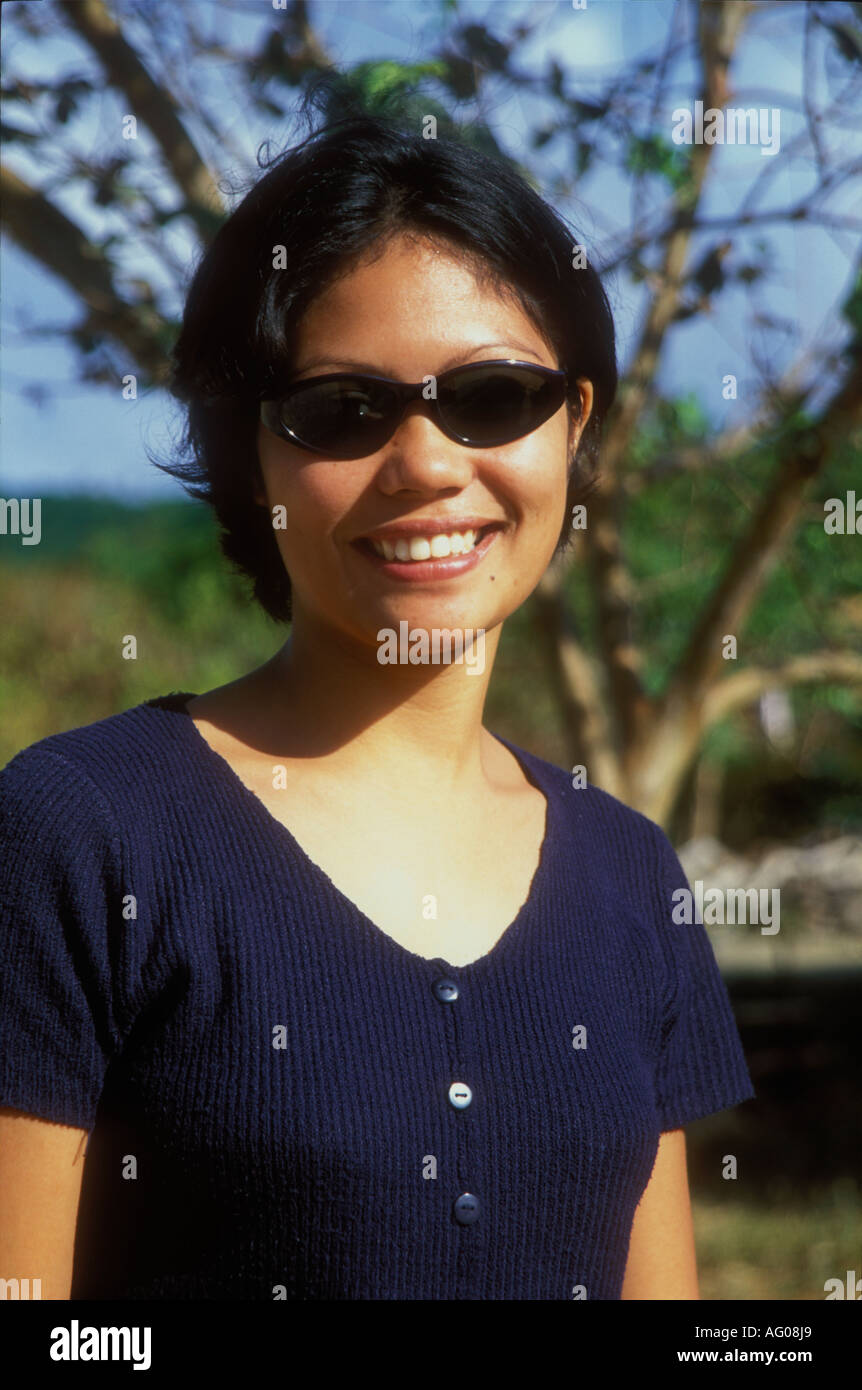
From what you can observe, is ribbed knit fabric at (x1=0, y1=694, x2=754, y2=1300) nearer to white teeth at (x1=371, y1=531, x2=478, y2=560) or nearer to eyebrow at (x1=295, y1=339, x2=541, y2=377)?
white teeth at (x1=371, y1=531, x2=478, y2=560)

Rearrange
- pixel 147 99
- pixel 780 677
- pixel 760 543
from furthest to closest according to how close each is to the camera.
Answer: pixel 780 677
pixel 760 543
pixel 147 99

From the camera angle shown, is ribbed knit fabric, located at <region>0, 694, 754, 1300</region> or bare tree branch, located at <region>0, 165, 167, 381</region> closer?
ribbed knit fabric, located at <region>0, 694, 754, 1300</region>

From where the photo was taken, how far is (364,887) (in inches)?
59.4

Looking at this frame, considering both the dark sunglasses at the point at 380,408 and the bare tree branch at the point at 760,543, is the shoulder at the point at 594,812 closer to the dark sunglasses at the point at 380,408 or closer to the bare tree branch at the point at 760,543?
the dark sunglasses at the point at 380,408

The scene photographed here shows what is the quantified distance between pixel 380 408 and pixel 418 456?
65 millimetres

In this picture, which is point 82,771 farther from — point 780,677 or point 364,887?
point 780,677

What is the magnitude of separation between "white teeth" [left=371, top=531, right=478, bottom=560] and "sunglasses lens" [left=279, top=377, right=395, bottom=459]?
0.33 feet

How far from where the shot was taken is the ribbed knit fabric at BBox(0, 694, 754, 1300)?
4.39 ft

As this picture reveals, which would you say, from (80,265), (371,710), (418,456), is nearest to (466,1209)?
(371,710)

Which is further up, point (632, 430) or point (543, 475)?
point (632, 430)

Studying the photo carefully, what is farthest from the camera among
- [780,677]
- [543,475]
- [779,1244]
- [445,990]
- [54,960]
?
[779,1244]

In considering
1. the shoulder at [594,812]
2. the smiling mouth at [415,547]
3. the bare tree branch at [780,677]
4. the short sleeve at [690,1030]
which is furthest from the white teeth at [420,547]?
the bare tree branch at [780,677]

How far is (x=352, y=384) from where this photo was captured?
1.49 m

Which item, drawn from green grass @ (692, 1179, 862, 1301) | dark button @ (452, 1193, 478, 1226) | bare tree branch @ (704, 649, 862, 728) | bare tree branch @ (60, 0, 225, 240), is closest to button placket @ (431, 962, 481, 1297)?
dark button @ (452, 1193, 478, 1226)
